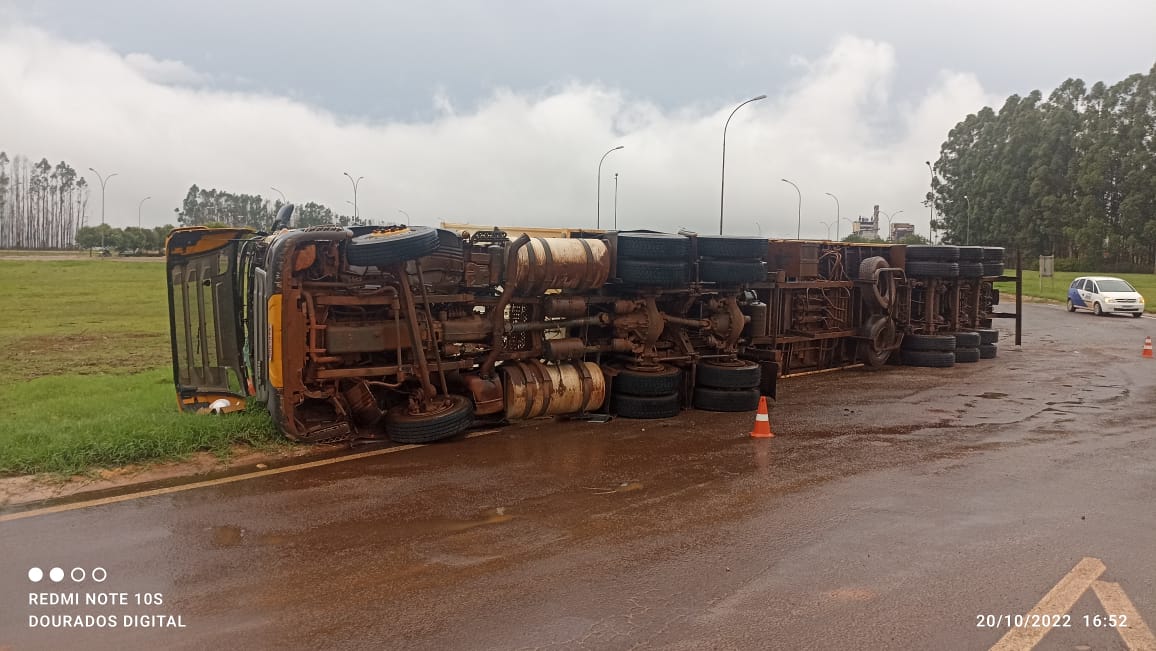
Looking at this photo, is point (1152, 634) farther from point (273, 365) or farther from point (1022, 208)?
point (1022, 208)

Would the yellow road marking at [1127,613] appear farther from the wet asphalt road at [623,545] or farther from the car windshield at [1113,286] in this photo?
the car windshield at [1113,286]

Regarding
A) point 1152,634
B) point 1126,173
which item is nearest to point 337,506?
point 1152,634

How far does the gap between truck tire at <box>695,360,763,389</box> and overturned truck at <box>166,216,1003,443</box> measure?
0.02 metres

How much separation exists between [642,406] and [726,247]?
2.55 m

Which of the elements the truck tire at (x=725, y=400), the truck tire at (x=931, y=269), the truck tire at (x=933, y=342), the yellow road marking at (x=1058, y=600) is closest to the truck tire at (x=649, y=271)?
the truck tire at (x=725, y=400)

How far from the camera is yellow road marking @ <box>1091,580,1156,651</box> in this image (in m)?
3.93

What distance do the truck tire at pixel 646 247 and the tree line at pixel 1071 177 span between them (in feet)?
219

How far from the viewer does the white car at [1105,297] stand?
30.2 m

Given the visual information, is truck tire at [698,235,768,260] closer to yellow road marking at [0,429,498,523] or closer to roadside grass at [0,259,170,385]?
yellow road marking at [0,429,498,523]

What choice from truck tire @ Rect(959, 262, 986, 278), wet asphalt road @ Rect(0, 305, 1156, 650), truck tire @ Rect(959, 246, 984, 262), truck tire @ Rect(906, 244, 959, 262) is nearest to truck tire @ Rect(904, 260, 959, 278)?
truck tire @ Rect(906, 244, 959, 262)

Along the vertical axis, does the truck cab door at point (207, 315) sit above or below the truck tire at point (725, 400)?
above

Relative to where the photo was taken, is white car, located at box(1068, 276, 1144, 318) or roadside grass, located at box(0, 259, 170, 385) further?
white car, located at box(1068, 276, 1144, 318)

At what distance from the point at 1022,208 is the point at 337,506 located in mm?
80023

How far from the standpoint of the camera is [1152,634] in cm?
402
